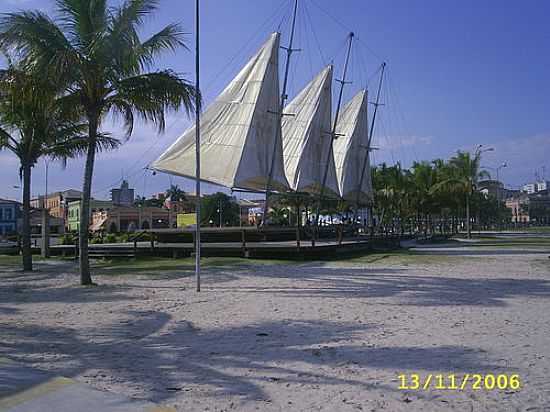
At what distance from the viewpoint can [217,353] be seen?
24.7 feet

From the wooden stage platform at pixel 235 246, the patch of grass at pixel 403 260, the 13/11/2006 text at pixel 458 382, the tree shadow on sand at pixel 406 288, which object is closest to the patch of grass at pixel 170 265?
the wooden stage platform at pixel 235 246

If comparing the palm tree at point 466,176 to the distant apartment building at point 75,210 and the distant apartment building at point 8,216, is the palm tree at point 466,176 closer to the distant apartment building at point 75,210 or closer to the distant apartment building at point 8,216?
the distant apartment building at point 75,210

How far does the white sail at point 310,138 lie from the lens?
43.8 meters

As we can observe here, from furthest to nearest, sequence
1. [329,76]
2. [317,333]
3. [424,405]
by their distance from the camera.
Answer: [329,76], [317,333], [424,405]

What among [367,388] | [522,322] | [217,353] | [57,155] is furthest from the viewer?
[57,155]

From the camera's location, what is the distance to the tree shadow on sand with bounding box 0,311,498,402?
244 inches

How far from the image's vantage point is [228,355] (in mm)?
7426

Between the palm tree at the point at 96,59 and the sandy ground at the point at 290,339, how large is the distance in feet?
16.9

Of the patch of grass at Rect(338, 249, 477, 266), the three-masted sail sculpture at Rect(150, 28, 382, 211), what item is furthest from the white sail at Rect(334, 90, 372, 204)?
the patch of grass at Rect(338, 249, 477, 266)

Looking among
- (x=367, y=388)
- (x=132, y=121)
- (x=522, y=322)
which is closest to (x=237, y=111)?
(x=132, y=121)

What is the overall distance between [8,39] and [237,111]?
21.9 meters

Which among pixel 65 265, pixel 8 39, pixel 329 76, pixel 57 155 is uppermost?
pixel 329 76

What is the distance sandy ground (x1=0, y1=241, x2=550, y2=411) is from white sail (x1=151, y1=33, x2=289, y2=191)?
18.1 metres

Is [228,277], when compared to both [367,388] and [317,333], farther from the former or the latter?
[367,388]
